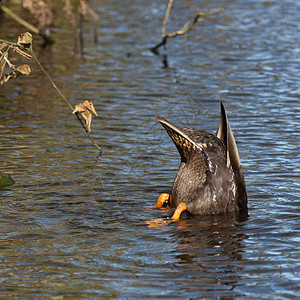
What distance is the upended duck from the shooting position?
253 inches

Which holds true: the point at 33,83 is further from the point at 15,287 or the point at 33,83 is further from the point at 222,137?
the point at 15,287

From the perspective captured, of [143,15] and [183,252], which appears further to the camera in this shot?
[143,15]

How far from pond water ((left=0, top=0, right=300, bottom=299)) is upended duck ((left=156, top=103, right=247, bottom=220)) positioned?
0.51 ft

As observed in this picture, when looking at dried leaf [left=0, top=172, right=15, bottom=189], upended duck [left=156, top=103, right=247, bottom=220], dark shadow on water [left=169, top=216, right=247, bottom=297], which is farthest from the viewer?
dried leaf [left=0, top=172, right=15, bottom=189]

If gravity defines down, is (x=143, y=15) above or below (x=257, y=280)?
above

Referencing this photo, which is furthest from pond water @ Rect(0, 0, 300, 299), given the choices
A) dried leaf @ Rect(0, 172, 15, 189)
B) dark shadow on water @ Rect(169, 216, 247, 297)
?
dried leaf @ Rect(0, 172, 15, 189)

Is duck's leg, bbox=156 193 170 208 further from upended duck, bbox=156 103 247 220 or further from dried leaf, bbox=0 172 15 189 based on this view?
dried leaf, bbox=0 172 15 189

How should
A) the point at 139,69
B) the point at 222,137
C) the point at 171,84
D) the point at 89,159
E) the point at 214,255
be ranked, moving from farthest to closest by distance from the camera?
the point at 139,69, the point at 171,84, the point at 89,159, the point at 222,137, the point at 214,255

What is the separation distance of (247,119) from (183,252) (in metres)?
4.98

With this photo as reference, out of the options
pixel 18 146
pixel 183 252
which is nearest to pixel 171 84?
pixel 18 146

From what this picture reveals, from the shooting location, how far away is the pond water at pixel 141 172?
5250 millimetres

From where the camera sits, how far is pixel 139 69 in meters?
14.1

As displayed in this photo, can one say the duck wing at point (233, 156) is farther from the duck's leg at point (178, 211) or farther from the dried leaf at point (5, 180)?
the dried leaf at point (5, 180)

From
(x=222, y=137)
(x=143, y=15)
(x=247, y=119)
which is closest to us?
(x=222, y=137)
